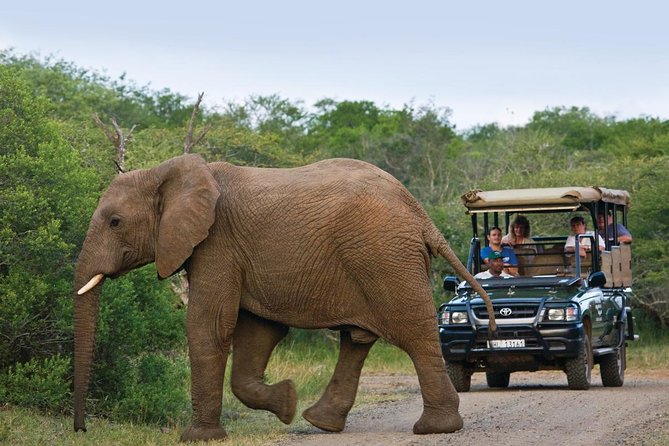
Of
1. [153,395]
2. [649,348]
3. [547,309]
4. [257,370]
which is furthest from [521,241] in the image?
[649,348]

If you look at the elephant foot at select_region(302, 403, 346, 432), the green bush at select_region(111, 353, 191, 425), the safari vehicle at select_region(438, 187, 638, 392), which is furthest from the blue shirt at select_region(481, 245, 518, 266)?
the elephant foot at select_region(302, 403, 346, 432)

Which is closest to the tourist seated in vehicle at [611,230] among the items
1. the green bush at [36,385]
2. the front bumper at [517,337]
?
the front bumper at [517,337]

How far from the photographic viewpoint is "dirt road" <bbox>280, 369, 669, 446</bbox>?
10.8 meters

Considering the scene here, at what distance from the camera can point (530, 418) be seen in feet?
40.9

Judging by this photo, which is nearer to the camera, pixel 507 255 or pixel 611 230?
pixel 507 255

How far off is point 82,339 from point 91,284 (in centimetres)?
44

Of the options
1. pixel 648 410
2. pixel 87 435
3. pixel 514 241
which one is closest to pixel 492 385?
pixel 514 241

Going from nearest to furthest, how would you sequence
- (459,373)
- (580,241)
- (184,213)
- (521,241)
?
(184,213)
(459,373)
(580,241)
(521,241)

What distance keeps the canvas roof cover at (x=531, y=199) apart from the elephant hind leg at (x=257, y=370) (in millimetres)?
5525

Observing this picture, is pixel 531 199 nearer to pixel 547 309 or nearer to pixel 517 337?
pixel 547 309

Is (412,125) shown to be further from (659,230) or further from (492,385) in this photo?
(492,385)

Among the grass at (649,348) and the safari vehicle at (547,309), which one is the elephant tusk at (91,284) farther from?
the grass at (649,348)

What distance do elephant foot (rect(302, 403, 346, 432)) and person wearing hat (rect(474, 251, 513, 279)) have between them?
225 inches

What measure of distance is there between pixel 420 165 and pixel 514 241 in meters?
25.7
